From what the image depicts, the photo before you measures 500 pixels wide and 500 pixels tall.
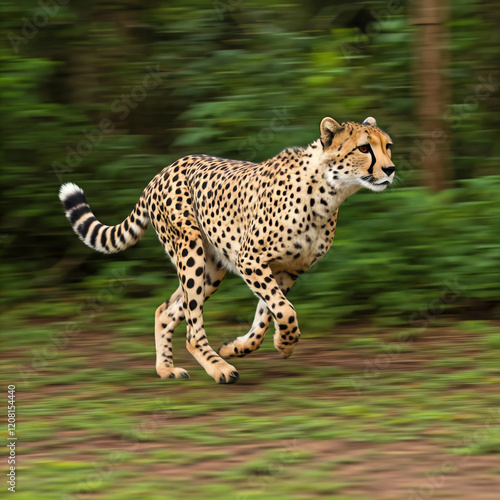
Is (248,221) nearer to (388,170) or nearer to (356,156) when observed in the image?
(356,156)

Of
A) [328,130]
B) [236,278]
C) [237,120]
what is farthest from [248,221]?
[237,120]

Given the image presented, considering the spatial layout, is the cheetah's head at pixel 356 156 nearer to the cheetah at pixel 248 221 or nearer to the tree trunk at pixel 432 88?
the cheetah at pixel 248 221

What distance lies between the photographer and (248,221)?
6117mm

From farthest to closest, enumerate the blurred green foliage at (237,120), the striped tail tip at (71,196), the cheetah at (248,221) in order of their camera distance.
Result: the blurred green foliage at (237,120), the striped tail tip at (71,196), the cheetah at (248,221)

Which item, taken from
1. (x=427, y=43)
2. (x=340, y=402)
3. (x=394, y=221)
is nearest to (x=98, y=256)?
(x=394, y=221)

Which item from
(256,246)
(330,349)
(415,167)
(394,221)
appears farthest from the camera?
(415,167)

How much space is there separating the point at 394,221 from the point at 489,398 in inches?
94.1

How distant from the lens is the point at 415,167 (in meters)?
8.16

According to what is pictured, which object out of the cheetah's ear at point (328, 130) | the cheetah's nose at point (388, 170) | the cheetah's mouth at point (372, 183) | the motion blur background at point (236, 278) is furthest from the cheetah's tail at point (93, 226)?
the cheetah's nose at point (388, 170)

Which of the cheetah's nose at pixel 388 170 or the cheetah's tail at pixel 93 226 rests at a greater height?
the cheetah's nose at pixel 388 170

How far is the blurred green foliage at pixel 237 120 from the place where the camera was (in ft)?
24.2

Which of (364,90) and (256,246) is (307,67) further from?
(256,246)

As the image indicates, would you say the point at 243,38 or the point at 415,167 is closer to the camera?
the point at 415,167

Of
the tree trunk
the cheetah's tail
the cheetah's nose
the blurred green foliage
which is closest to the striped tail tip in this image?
the cheetah's tail
